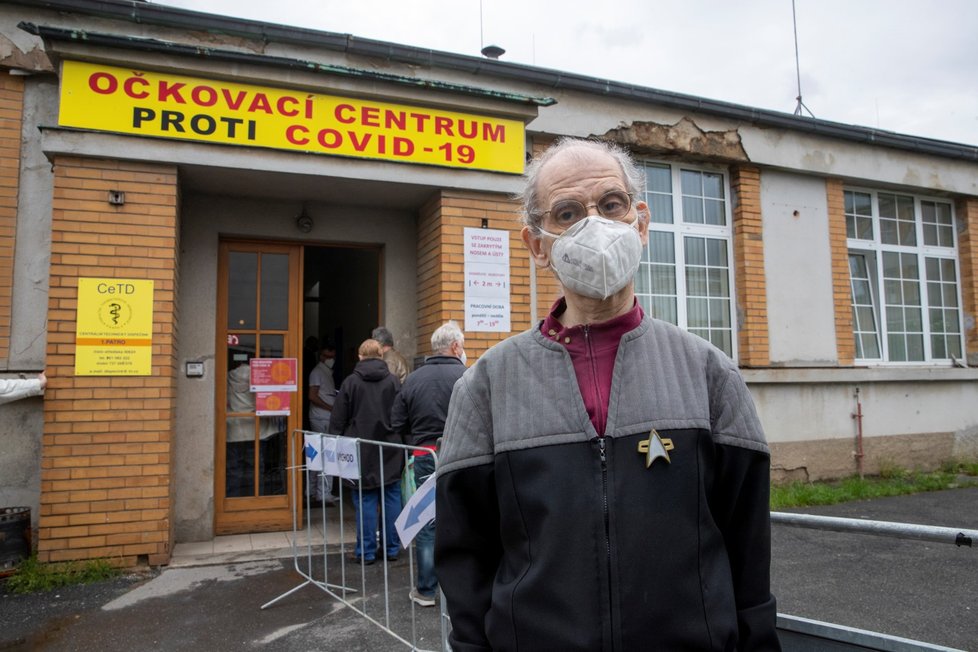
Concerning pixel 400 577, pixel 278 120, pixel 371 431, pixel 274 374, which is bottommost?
pixel 400 577

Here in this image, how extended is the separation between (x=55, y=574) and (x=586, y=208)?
5209mm

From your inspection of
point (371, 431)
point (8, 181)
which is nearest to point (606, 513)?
point (371, 431)

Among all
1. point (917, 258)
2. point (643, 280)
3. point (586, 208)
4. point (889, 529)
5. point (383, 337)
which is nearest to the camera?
point (586, 208)

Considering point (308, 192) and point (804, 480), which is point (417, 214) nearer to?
point (308, 192)

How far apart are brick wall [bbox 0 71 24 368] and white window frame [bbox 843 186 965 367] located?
30.4 feet

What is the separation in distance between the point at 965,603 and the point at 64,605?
6000 mm

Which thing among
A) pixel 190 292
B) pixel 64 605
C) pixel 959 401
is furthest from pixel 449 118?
pixel 959 401

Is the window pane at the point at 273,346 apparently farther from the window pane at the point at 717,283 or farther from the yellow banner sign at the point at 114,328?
the window pane at the point at 717,283

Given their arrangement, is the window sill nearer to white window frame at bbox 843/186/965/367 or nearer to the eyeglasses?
white window frame at bbox 843/186/965/367

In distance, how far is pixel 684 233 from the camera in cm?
812

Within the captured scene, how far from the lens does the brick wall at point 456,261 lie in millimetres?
6219

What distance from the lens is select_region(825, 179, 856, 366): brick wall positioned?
28.1 feet

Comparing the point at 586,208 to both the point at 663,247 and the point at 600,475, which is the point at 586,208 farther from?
the point at 663,247

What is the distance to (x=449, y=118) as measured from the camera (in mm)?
6215
